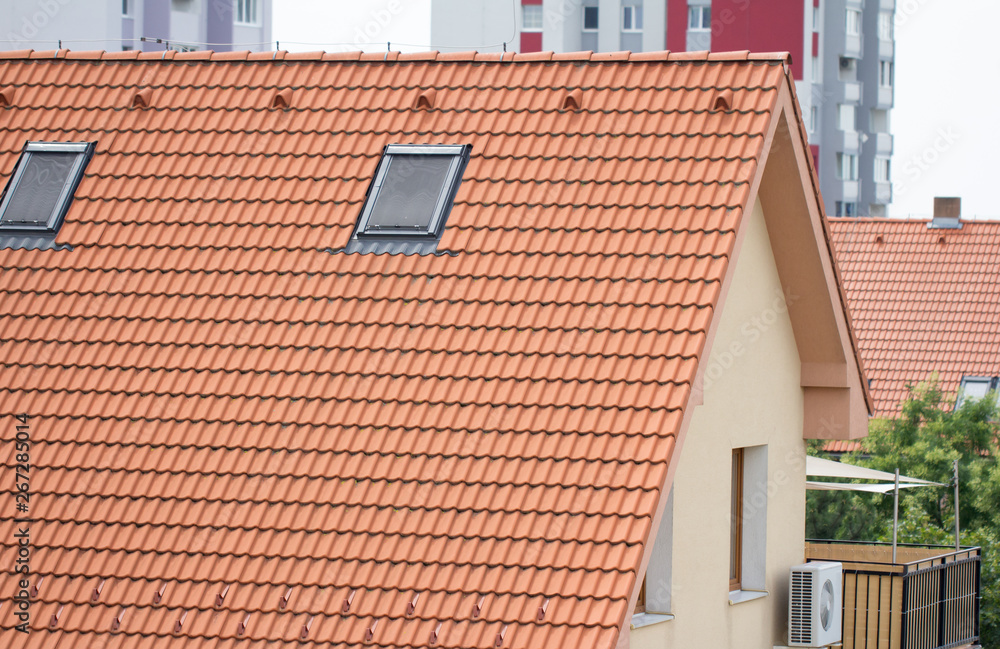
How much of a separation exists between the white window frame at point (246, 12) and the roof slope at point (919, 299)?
35.3 meters

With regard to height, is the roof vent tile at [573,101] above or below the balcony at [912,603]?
above

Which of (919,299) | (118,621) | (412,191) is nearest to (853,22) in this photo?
(919,299)

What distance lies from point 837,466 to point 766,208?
5.32 meters

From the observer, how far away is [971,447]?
86.0ft

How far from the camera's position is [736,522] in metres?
13.0

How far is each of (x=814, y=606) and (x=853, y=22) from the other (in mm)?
→ 80862

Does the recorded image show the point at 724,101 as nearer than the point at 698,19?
Yes

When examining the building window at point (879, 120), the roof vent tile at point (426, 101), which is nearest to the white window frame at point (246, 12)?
the building window at point (879, 120)

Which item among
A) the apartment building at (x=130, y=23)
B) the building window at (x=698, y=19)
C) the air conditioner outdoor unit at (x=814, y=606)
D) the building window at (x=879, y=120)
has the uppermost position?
the building window at (x=698, y=19)

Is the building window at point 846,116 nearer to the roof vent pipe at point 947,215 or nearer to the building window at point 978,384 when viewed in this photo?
the roof vent pipe at point 947,215

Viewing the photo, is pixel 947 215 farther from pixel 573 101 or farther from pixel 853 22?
pixel 853 22

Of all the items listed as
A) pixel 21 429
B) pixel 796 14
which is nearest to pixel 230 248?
pixel 21 429

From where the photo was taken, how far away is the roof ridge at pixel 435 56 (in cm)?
1184

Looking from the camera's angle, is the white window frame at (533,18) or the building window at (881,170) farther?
the building window at (881,170)
